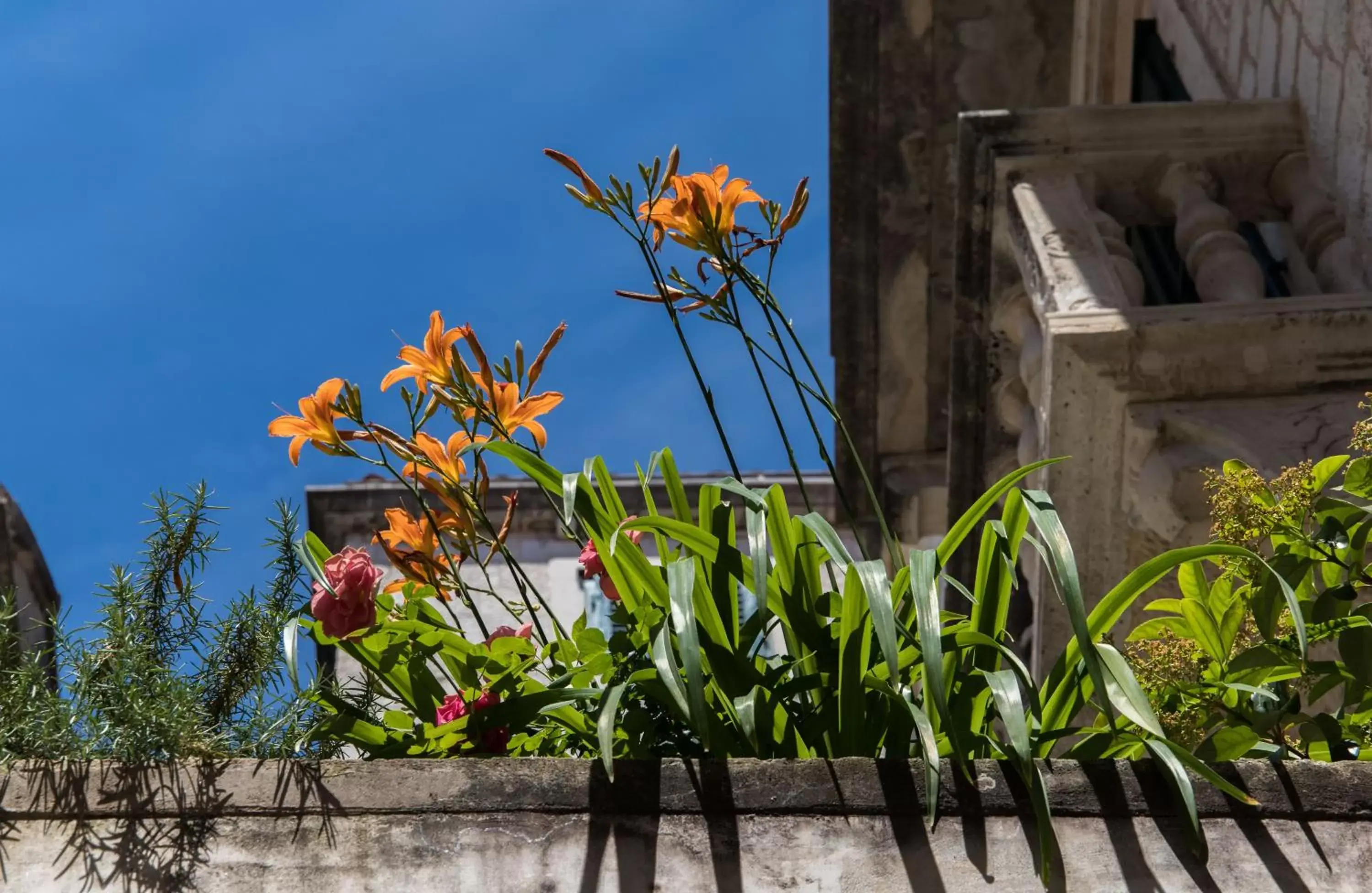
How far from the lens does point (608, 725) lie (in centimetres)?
195

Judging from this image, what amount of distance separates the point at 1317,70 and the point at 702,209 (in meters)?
2.97

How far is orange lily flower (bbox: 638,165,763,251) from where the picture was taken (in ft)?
8.25

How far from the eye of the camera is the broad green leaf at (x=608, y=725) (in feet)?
6.24

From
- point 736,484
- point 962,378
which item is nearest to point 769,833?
point 736,484

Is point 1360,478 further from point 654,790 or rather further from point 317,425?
point 317,425

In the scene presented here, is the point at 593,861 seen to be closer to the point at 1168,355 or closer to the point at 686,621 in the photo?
the point at 686,621

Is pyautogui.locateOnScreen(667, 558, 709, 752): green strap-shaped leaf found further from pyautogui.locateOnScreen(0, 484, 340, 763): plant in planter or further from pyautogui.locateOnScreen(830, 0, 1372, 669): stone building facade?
pyautogui.locateOnScreen(830, 0, 1372, 669): stone building facade

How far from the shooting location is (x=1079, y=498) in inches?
155

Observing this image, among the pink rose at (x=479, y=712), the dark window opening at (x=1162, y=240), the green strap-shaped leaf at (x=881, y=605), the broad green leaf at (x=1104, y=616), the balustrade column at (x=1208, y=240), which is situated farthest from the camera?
the dark window opening at (x=1162, y=240)

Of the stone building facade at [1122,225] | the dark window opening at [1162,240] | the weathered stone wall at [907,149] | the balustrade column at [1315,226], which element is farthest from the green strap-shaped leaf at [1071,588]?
the weathered stone wall at [907,149]

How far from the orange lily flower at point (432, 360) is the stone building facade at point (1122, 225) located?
6.13 ft

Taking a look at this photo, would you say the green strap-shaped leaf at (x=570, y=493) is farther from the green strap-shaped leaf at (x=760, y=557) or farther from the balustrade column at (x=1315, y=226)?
the balustrade column at (x=1315, y=226)

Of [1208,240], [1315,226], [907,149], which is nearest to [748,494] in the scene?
[1208,240]

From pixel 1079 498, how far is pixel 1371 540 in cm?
112
